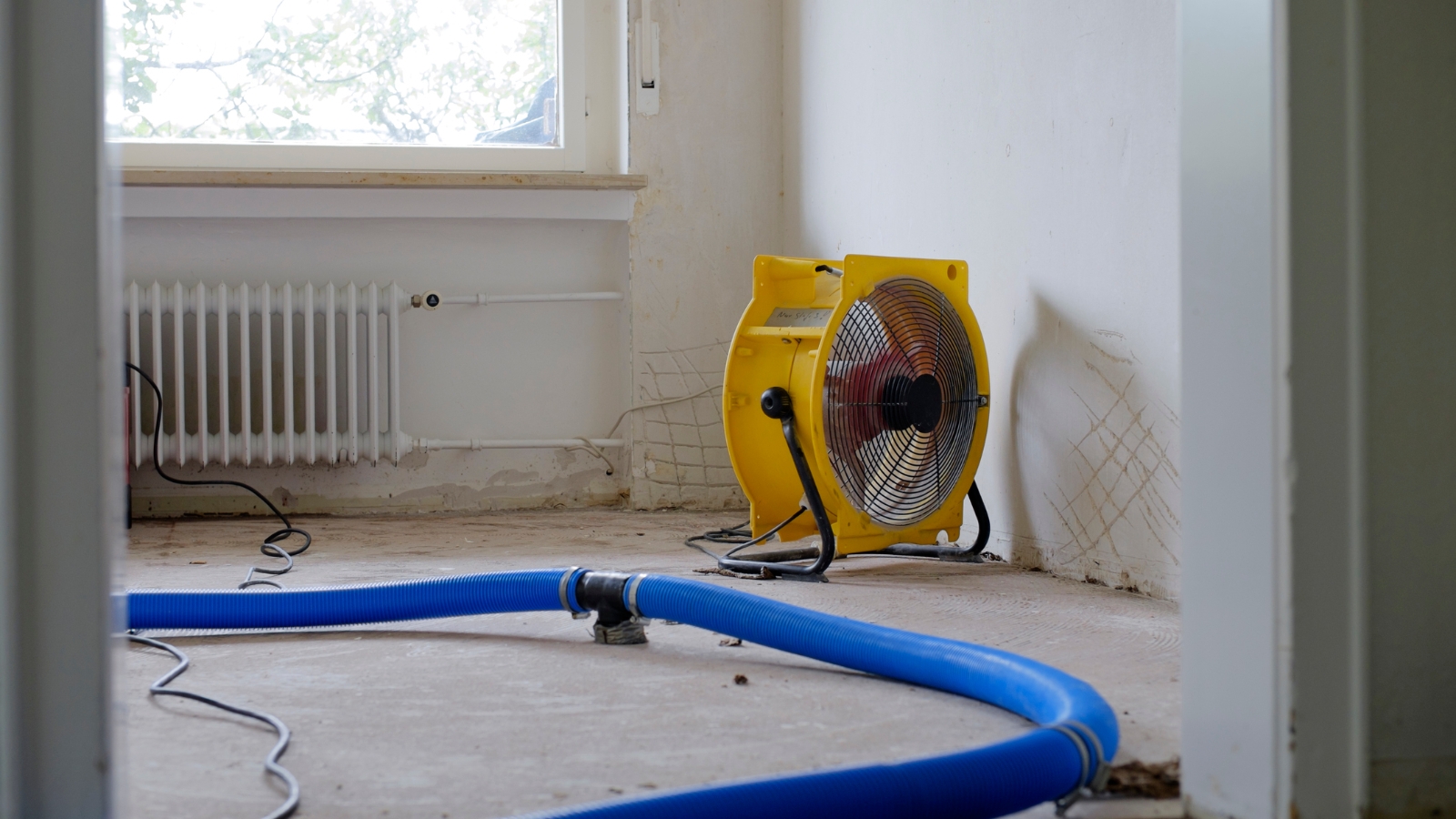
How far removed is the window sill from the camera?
314 centimetres

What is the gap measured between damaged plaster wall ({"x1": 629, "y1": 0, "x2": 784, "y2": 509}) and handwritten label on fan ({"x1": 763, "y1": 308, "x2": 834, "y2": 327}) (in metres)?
1.08

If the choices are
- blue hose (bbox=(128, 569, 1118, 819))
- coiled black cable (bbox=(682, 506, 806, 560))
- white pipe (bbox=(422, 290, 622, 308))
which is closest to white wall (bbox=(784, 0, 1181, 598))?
coiled black cable (bbox=(682, 506, 806, 560))

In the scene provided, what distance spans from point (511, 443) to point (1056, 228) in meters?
1.88

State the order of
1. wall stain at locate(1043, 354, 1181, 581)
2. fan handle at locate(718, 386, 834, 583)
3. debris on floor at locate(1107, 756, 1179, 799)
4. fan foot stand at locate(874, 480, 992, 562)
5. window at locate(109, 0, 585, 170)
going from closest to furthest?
debris on floor at locate(1107, 756, 1179, 799) → wall stain at locate(1043, 354, 1181, 581) → fan handle at locate(718, 386, 834, 583) → fan foot stand at locate(874, 480, 992, 562) → window at locate(109, 0, 585, 170)

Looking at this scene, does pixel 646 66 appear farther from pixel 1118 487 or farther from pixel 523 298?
pixel 1118 487

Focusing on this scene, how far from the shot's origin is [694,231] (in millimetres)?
3445

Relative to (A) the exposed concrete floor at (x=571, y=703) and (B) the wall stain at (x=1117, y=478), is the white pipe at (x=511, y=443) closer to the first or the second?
(A) the exposed concrete floor at (x=571, y=703)

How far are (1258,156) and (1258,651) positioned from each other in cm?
41

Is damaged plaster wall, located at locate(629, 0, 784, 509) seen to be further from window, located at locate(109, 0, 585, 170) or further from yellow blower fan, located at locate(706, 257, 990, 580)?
yellow blower fan, located at locate(706, 257, 990, 580)

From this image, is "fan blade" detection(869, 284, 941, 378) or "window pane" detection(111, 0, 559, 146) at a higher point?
"window pane" detection(111, 0, 559, 146)

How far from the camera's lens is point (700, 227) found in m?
3.45

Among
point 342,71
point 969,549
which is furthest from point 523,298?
point 969,549

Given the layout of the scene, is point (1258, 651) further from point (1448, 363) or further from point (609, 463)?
point (609, 463)

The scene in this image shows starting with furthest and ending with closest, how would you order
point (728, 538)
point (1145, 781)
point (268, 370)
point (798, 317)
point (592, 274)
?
point (592, 274) < point (268, 370) < point (728, 538) < point (798, 317) < point (1145, 781)
